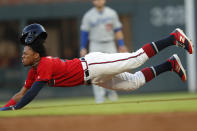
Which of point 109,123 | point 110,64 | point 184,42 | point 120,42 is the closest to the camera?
point 109,123

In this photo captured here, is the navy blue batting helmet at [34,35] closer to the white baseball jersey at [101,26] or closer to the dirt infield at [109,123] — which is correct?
the dirt infield at [109,123]

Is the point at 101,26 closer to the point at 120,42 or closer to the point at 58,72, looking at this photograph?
the point at 120,42

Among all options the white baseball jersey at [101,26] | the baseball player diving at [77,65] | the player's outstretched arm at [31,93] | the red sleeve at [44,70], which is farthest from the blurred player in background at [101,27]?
the player's outstretched arm at [31,93]

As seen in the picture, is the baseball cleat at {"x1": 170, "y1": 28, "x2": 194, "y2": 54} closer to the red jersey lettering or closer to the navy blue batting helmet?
the red jersey lettering

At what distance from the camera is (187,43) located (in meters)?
5.40

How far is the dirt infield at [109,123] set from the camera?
400 cm

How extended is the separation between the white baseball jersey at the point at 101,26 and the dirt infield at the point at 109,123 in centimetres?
394

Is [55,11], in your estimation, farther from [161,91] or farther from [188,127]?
[188,127]

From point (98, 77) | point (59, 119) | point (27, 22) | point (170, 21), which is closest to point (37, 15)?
point (27, 22)

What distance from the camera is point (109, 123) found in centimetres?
409

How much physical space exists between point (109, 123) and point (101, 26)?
421cm

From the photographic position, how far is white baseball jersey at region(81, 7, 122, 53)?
26.6 ft

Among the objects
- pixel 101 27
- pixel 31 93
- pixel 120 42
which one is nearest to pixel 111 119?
pixel 31 93

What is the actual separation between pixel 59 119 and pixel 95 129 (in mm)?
385
